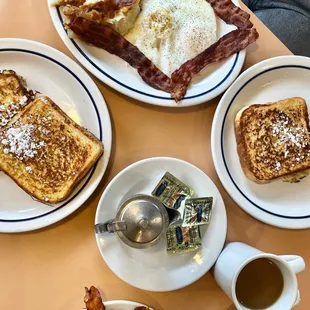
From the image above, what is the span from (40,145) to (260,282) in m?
0.79

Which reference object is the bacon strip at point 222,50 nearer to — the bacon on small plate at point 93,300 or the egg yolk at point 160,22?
the egg yolk at point 160,22

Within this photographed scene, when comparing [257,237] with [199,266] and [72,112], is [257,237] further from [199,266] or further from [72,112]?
[72,112]

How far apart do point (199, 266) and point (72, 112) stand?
645mm

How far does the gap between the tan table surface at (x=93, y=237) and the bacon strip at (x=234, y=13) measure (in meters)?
0.08

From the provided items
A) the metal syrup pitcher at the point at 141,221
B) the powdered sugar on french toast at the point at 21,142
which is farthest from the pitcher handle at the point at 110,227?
the powdered sugar on french toast at the point at 21,142

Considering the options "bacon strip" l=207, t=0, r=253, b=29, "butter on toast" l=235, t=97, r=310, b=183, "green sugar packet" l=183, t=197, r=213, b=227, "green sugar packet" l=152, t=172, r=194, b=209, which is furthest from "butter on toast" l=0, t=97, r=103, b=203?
"bacon strip" l=207, t=0, r=253, b=29

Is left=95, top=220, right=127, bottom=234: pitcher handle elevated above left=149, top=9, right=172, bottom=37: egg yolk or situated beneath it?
situated beneath

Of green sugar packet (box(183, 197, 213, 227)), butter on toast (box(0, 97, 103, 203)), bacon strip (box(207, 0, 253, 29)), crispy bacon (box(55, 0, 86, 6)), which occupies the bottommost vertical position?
green sugar packet (box(183, 197, 213, 227))

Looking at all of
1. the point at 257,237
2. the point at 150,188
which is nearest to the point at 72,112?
the point at 150,188

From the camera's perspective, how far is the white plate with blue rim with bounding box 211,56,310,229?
1.54 m

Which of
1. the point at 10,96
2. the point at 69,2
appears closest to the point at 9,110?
the point at 10,96

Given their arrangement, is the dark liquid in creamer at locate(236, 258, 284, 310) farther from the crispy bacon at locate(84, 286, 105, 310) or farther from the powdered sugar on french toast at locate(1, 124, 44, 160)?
the powdered sugar on french toast at locate(1, 124, 44, 160)

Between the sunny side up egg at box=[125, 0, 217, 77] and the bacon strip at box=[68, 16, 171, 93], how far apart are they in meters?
0.05

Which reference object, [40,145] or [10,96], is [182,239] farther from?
[10,96]
